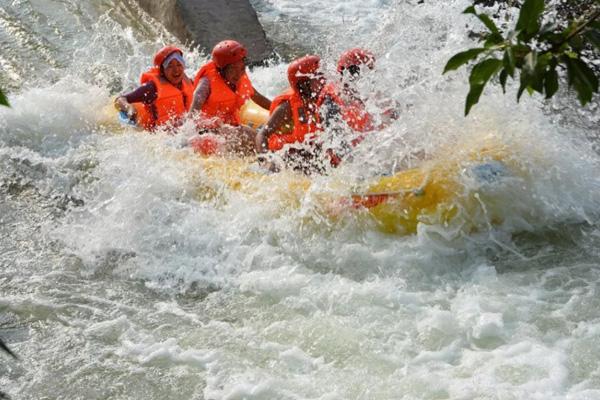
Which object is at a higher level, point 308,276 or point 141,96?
point 141,96

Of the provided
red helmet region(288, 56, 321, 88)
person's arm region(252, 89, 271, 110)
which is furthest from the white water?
person's arm region(252, 89, 271, 110)

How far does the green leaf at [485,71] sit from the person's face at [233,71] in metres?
5.39

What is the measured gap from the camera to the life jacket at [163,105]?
6.92 m

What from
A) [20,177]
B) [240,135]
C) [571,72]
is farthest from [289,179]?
[571,72]

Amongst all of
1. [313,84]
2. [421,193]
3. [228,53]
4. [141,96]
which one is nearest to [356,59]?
[313,84]

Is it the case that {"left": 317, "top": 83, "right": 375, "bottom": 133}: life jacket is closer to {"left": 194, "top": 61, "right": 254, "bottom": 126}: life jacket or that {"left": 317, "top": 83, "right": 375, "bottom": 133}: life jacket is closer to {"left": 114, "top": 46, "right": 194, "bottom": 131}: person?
{"left": 194, "top": 61, "right": 254, "bottom": 126}: life jacket

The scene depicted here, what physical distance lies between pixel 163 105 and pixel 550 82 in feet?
18.8

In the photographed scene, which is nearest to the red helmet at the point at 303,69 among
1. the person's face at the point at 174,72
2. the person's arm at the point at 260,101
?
the person's arm at the point at 260,101

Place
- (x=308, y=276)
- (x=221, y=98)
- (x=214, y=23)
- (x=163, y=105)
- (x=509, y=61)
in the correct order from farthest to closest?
(x=214, y=23) < (x=163, y=105) < (x=221, y=98) < (x=308, y=276) < (x=509, y=61)

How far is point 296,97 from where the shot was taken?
5.72 m

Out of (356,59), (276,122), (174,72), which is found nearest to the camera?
(356,59)

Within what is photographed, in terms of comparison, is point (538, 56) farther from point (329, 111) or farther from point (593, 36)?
point (329, 111)

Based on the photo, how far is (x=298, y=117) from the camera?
18.7 ft

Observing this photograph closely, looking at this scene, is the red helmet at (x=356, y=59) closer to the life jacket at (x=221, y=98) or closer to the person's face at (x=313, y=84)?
the person's face at (x=313, y=84)
